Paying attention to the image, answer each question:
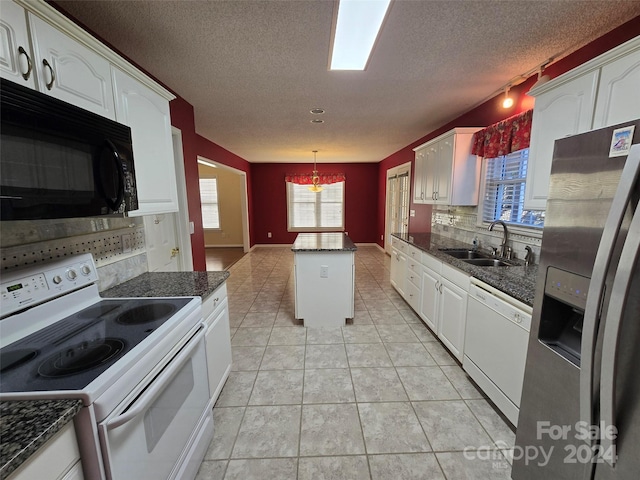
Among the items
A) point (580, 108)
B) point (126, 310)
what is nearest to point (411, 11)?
point (580, 108)

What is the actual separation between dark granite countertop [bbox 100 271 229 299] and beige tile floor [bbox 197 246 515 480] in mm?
867

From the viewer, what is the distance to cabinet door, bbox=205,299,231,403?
1672 millimetres

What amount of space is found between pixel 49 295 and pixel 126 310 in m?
0.29

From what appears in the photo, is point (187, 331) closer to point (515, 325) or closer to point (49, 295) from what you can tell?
point (49, 295)

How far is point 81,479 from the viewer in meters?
0.76

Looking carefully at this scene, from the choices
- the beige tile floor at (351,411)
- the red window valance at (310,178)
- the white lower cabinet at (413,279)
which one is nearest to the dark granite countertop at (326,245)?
the white lower cabinet at (413,279)

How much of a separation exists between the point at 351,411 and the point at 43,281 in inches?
71.4

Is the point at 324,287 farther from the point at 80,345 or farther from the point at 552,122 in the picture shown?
the point at 552,122

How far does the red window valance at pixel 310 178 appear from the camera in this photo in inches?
286

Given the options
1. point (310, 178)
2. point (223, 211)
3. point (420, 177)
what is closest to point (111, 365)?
→ point (420, 177)

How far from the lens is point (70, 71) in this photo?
111 cm

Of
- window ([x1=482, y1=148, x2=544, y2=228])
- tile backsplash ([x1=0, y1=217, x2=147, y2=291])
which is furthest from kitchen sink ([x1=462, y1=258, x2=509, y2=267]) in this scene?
tile backsplash ([x1=0, y1=217, x2=147, y2=291])

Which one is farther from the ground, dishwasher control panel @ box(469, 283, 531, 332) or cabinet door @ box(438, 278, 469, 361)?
dishwasher control panel @ box(469, 283, 531, 332)

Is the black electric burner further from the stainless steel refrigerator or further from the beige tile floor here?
the stainless steel refrigerator
